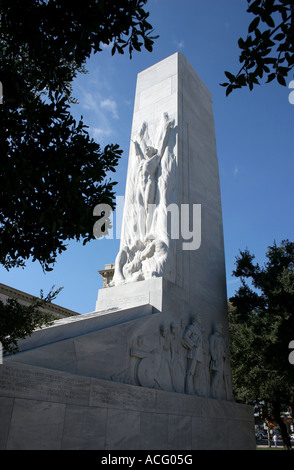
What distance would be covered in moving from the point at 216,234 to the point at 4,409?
12189mm

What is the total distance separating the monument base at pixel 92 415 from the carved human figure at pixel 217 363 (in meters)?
1.45

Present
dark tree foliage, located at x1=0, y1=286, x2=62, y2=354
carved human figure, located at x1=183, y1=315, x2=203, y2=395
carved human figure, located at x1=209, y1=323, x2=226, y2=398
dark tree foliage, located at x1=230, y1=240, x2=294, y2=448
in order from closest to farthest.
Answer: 1. dark tree foliage, located at x1=0, y1=286, x2=62, y2=354
2. carved human figure, located at x1=183, y1=315, x2=203, y2=395
3. carved human figure, located at x1=209, y1=323, x2=226, y2=398
4. dark tree foliage, located at x1=230, y1=240, x2=294, y2=448

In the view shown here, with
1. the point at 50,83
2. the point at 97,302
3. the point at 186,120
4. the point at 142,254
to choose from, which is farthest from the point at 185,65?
the point at 50,83

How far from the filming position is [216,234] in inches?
636

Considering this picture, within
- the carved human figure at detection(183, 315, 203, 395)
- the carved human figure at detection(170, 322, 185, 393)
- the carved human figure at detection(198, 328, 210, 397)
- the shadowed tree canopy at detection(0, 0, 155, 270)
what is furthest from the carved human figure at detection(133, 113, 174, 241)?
the shadowed tree canopy at detection(0, 0, 155, 270)

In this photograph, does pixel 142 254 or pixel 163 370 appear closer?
pixel 163 370

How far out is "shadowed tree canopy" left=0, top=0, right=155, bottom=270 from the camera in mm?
4847

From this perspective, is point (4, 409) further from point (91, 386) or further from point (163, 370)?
point (163, 370)

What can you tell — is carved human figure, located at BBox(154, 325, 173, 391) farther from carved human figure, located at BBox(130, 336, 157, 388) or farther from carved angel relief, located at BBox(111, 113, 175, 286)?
carved angel relief, located at BBox(111, 113, 175, 286)

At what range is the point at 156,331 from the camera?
387 inches

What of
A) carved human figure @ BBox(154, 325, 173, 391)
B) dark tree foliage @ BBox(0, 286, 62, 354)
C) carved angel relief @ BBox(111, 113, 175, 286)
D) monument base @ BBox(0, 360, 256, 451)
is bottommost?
monument base @ BBox(0, 360, 256, 451)

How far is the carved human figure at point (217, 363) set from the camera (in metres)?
12.1

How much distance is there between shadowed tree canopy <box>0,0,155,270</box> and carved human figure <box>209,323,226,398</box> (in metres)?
8.28

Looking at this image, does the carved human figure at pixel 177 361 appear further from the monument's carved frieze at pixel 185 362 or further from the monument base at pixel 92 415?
the monument base at pixel 92 415
